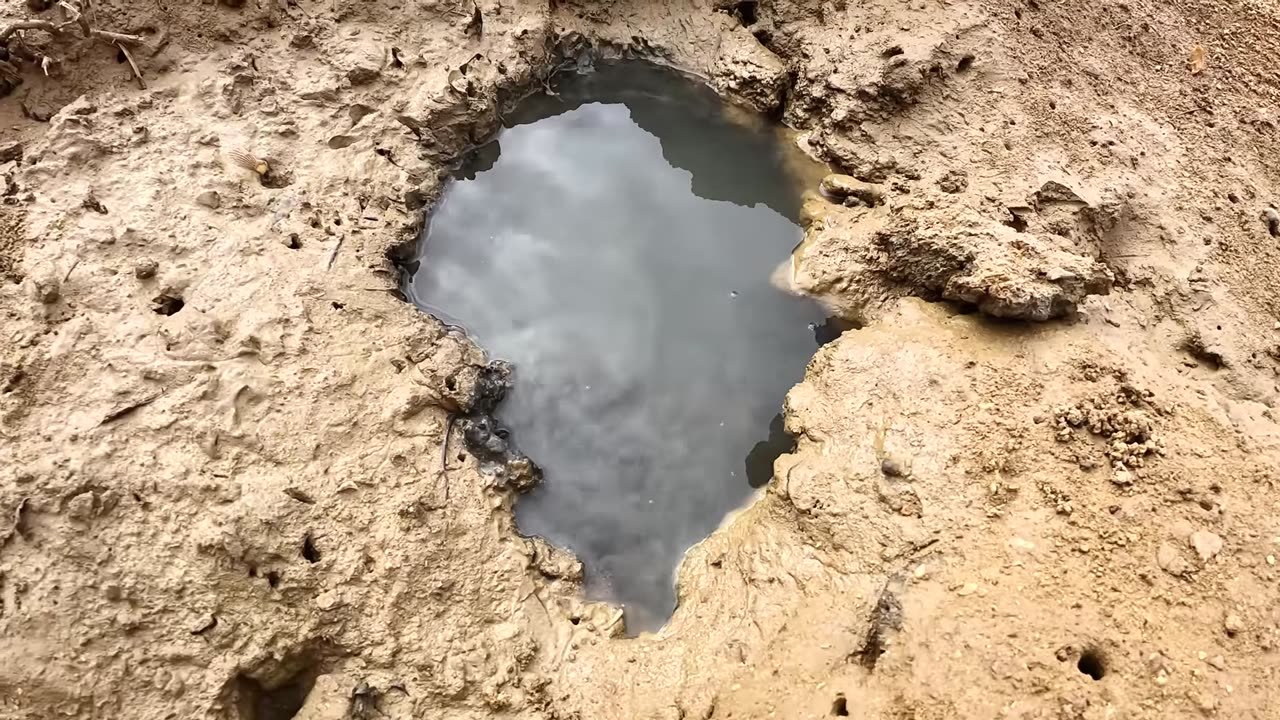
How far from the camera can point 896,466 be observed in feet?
11.5

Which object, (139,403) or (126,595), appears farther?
(139,403)

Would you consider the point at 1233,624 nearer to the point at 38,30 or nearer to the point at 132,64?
the point at 132,64

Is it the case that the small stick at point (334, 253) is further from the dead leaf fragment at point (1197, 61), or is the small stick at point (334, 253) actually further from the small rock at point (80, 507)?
the dead leaf fragment at point (1197, 61)

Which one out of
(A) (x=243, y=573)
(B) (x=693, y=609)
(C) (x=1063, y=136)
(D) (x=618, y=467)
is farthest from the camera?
(C) (x=1063, y=136)

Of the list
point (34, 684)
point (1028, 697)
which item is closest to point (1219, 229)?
point (1028, 697)

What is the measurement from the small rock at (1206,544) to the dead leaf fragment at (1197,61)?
9.51ft

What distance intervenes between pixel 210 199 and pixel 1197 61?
5.45m

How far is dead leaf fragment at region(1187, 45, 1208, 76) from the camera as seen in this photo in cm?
446

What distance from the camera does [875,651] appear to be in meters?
3.02

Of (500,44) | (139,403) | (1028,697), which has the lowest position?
(139,403)

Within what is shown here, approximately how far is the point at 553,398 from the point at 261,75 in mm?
2525

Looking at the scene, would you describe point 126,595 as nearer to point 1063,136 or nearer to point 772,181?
point 772,181

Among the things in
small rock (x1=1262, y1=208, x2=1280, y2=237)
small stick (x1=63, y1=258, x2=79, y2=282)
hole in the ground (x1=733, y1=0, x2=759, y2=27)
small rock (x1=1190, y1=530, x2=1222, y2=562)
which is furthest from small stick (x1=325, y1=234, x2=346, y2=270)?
small rock (x1=1262, y1=208, x2=1280, y2=237)

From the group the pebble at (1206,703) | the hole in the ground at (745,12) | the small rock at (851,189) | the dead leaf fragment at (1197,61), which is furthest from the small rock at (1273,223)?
the hole in the ground at (745,12)
